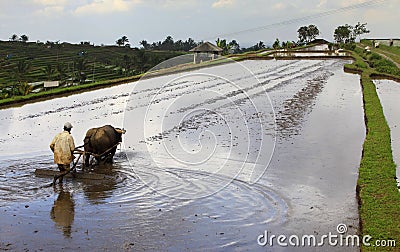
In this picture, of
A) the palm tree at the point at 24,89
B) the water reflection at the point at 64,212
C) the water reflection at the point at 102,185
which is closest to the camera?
the water reflection at the point at 64,212

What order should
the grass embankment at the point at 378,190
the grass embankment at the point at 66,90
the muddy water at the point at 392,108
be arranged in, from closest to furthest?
the grass embankment at the point at 378,190 → the muddy water at the point at 392,108 → the grass embankment at the point at 66,90

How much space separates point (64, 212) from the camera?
25.2ft

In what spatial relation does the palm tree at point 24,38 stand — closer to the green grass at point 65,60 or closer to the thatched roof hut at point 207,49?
the green grass at point 65,60

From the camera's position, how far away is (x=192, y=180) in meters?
9.40

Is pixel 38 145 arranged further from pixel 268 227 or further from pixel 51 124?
pixel 268 227

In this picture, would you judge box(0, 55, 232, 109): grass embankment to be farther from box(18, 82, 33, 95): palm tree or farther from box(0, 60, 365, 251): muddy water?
box(0, 60, 365, 251): muddy water

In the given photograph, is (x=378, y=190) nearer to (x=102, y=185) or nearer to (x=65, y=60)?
(x=102, y=185)

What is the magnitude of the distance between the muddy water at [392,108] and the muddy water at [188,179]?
88 cm

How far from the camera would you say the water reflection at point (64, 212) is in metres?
7.07

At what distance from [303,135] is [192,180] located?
5.68 m

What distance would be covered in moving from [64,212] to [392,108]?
15.4 metres

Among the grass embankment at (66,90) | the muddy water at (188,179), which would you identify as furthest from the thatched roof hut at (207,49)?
the muddy water at (188,179)

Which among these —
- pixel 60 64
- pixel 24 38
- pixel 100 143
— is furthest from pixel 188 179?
pixel 24 38

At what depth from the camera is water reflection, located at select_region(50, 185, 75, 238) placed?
7.07m
